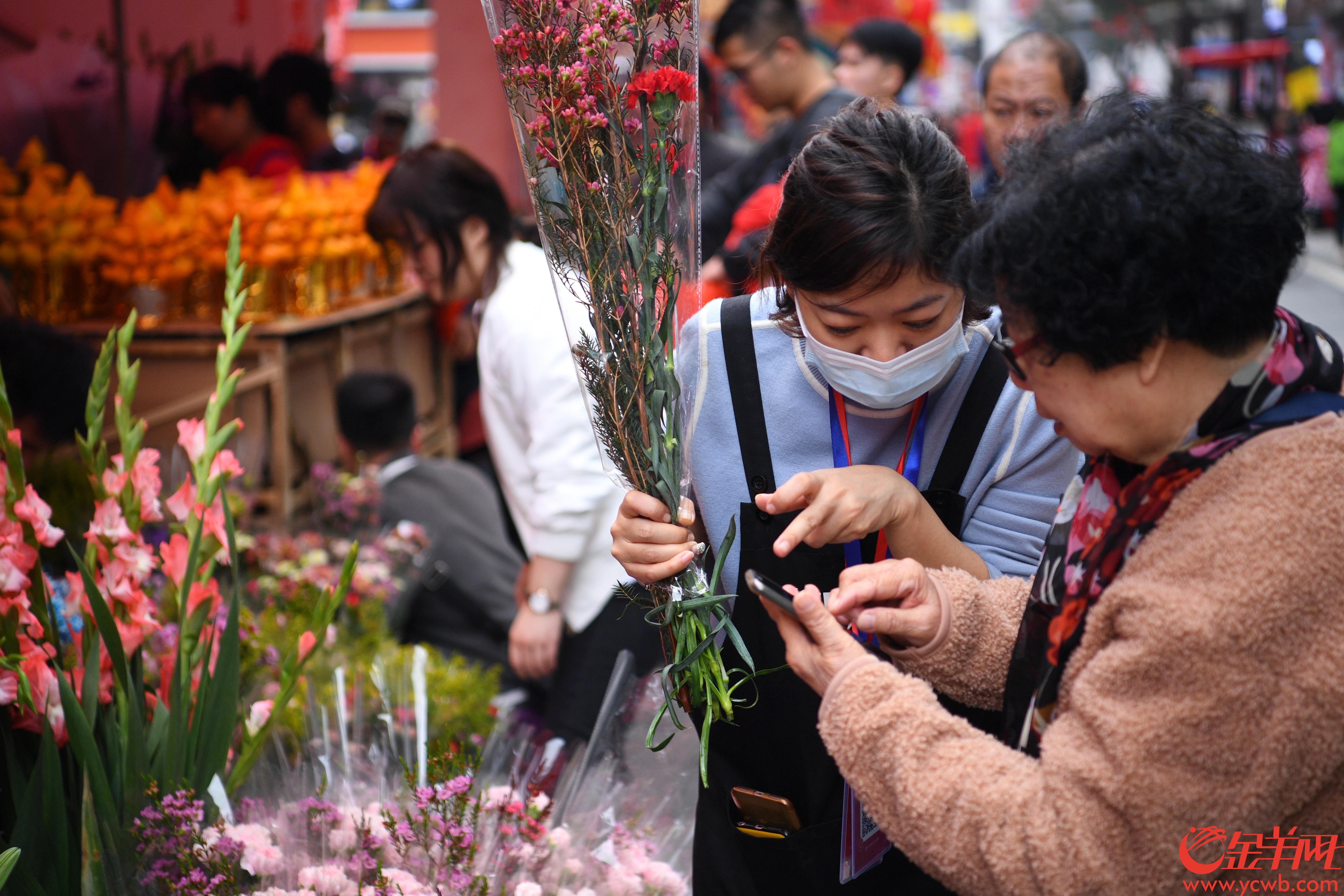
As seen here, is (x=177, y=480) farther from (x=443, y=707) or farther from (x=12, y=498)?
(x=12, y=498)

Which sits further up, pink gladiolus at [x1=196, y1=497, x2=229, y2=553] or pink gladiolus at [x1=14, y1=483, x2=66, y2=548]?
pink gladiolus at [x1=14, y1=483, x2=66, y2=548]

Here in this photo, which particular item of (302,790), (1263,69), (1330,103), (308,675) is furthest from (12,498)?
(1263,69)

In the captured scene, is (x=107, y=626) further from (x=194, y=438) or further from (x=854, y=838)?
(x=854, y=838)

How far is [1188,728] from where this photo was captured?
0.88m

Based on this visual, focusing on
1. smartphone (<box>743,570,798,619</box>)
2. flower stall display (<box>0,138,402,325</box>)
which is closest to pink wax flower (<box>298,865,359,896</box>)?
smartphone (<box>743,570,798,619</box>)

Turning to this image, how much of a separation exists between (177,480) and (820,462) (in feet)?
6.48

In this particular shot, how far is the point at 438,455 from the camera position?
5324mm

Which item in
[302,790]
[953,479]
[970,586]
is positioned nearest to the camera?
[970,586]

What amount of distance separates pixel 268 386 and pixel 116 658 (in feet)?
8.05

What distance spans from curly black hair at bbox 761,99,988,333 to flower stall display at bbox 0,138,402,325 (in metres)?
2.24

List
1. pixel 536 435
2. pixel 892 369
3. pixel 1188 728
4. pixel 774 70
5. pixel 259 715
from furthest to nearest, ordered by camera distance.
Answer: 1. pixel 774 70
2. pixel 536 435
3. pixel 259 715
4. pixel 892 369
5. pixel 1188 728

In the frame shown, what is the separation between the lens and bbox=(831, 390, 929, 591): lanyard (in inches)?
57.8

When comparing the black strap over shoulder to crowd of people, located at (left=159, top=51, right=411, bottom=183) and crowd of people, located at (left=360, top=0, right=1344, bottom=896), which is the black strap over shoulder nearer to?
crowd of people, located at (left=360, top=0, right=1344, bottom=896)

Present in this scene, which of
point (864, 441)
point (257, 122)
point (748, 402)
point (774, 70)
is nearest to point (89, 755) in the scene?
point (748, 402)
